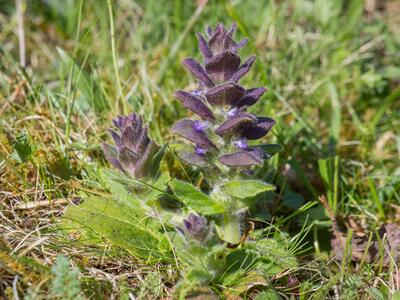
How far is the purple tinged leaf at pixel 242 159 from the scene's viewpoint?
2492 mm

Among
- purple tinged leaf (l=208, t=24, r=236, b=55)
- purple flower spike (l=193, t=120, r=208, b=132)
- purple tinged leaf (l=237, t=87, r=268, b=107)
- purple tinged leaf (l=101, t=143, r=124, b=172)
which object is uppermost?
purple tinged leaf (l=208, t=24, r=236, b=55)

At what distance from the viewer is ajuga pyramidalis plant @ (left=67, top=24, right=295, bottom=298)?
2453 millimetres

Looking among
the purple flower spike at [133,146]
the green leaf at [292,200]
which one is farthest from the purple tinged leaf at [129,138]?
the green leaf at [292,200]

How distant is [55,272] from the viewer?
84.2 inches

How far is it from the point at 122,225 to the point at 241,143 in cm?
71

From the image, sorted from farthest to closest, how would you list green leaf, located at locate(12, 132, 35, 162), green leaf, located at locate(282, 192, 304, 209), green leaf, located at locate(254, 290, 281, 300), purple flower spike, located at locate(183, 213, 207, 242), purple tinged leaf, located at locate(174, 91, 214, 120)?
green leaf, located at locate(282, 192, 304, 209)
green leaf, located at locate(12, 132, 35, 162)
purple tinged leaf, located at locate(174, 91, 214, 120)
green leaf, located at locate(254, 290, 281, 300)
purple flower spike, located at locate(183, 213, 207, 242)

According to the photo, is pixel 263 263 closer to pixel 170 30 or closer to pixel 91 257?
pixel 91 257

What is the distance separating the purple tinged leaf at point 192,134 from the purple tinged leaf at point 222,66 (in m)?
0.25

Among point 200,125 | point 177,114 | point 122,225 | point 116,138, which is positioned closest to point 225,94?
point 200,125

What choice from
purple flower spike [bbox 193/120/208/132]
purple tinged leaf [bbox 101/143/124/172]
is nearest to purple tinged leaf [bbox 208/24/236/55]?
purple flower spike [bbox 193/120/208/132]

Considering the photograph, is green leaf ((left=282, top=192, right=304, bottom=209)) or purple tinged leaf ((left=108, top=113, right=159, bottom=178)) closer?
purple tinged leaf ((left=108, top=113, right=159, bottom=178))

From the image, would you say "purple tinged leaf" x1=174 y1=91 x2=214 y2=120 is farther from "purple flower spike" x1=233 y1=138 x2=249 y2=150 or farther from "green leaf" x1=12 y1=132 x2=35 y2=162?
"green leaf" x1=12 y1=132 x2=35 y2=162

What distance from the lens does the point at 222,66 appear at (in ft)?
8.19

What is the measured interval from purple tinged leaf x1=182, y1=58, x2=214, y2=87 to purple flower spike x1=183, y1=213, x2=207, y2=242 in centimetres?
63
